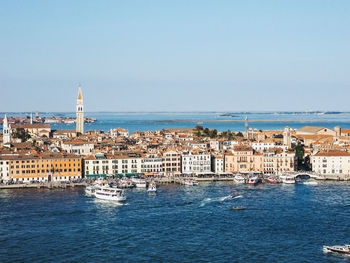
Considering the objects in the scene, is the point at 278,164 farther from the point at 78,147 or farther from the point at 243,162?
the point at 78,147

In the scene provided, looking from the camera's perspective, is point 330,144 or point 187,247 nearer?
point 187,247

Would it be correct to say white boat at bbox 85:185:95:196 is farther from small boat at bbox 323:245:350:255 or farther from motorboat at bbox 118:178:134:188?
small boat at bbox 323:245:350:255

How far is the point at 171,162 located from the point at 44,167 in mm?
11385

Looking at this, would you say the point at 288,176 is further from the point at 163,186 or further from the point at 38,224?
the point at 38,224

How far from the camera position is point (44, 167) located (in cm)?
4378

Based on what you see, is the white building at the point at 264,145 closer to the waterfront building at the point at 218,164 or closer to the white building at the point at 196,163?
the waterfront building at the point at 218,164

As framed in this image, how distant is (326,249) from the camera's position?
24.1 metres

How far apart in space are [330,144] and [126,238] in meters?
40.8

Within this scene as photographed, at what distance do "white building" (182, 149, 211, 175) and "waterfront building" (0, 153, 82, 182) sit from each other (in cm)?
965

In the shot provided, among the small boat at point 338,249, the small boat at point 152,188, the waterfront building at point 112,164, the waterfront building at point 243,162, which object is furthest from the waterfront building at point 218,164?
the small boat at point 338,249

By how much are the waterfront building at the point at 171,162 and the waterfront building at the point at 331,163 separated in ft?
41.7

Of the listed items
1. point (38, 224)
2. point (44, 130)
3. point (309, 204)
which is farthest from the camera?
point (44, 130)

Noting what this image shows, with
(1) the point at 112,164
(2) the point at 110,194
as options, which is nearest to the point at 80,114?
(1) the point at 112,164

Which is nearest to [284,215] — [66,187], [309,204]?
[309,204]
